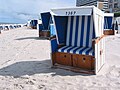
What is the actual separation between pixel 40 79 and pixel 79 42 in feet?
5.34

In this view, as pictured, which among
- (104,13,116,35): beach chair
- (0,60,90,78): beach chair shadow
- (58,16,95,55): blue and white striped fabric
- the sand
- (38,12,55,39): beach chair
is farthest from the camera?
(104,13,116,35): beach chair

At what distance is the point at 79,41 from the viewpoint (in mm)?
5363

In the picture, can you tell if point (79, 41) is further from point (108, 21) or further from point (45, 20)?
point (108, 21)

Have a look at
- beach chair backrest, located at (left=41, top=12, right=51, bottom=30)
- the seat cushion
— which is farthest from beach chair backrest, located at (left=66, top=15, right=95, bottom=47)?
beach chair backrest, located at (left=41, top=12, right=51, bottom=30)

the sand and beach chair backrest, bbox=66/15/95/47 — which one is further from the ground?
beach chair backrest, bbox=66/15/95/47

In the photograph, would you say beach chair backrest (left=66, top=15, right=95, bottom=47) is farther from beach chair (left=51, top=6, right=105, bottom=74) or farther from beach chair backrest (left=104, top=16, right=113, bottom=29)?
beach chair backrest (left=104, top=16, right=113, bottom=29)

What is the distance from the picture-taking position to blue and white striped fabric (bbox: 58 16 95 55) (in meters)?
5.04

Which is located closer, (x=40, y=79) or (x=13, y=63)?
(x=40, y=79)

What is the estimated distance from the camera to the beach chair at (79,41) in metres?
4.54

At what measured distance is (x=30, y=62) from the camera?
5.88 meters

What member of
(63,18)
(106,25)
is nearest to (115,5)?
(106,25)

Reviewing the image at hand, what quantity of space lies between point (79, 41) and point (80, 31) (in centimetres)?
29

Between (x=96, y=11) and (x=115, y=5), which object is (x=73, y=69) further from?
(x=115, y=5)

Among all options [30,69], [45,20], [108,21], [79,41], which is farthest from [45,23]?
[30,69]
